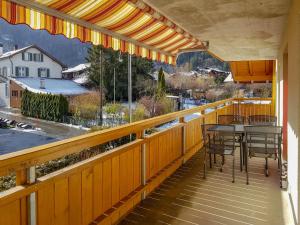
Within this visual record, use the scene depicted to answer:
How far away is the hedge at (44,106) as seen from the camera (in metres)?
37.5

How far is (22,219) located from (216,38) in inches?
222

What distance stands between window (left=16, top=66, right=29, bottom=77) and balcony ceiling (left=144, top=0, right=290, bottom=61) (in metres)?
49.7

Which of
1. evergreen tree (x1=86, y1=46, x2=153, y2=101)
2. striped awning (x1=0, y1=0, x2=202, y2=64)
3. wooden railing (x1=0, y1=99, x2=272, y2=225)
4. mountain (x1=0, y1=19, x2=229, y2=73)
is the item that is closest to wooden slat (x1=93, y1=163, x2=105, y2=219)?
wooden railing (x1=0, y1=99, x2=272, y2=225)

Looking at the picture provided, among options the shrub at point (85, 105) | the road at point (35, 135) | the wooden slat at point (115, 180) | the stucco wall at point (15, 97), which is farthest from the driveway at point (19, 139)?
the wooden slat at point (115, 180)

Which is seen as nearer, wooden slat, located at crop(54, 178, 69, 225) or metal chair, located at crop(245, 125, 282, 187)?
wooden slat, located at crop(54, 178, 69, 225)

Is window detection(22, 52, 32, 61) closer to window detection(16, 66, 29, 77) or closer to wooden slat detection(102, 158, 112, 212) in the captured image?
window detection(16, 66, 29, 77)

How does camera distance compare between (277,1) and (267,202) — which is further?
(267,202)

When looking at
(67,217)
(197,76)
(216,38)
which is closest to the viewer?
(67,217)

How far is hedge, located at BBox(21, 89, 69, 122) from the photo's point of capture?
3747 cm

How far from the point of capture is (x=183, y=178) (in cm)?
541

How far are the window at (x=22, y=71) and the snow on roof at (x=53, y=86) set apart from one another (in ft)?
9.94

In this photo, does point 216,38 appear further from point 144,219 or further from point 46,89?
point 46,89

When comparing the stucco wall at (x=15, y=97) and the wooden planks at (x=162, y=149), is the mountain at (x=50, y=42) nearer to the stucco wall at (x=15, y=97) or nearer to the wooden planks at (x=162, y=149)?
the stucco wall at (x=15, y=97)

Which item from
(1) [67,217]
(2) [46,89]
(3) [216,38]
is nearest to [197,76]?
(2) [46,89]
